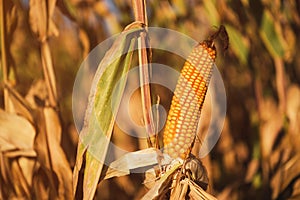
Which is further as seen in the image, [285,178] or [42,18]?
[285,178]

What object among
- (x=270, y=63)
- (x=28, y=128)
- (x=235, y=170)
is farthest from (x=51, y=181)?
(x=270, y=63)

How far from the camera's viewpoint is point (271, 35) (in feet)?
4.62

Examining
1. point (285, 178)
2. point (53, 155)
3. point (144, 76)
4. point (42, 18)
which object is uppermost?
point (42, 18)

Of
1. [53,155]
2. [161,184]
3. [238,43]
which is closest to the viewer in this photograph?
[161,184]

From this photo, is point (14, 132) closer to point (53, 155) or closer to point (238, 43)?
point (53, 155)

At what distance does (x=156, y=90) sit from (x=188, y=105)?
571 millimetres

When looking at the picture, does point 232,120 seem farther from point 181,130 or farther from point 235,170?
point 181,130

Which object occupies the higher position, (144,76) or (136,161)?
(144,76)

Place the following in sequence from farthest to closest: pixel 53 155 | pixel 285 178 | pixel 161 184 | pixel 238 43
→ pixel 238 43
pixel 285 178
pixel 53 155
pixel 161 184

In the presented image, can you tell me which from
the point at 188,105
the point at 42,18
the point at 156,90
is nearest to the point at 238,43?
the point at 156,90

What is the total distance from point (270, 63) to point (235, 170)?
28cm

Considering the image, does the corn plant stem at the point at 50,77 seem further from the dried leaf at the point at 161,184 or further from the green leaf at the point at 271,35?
the green leaf at the point at 271,35

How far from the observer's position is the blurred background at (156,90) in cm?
112

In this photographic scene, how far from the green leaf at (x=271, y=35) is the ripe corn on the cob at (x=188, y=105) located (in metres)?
0.67
